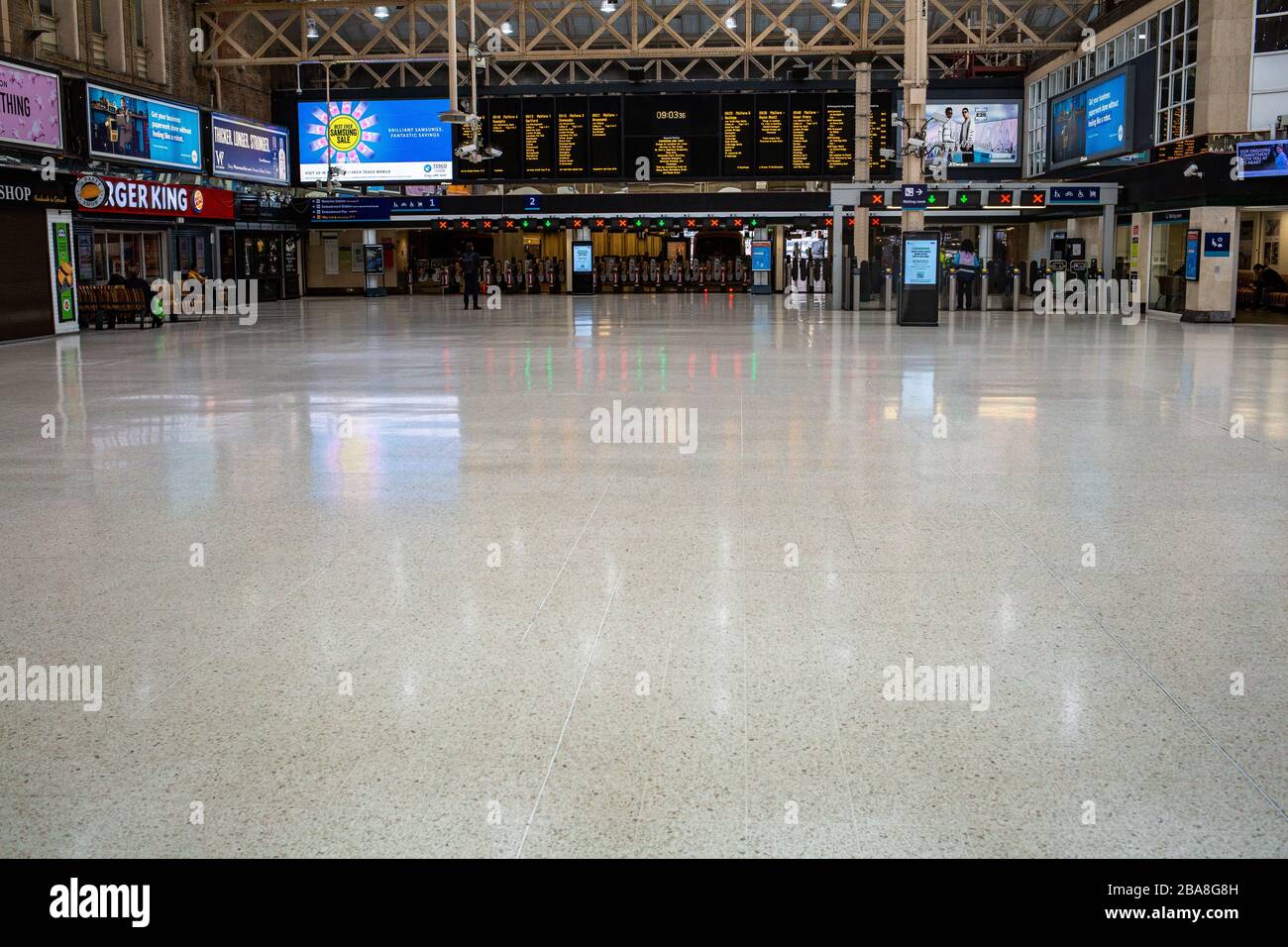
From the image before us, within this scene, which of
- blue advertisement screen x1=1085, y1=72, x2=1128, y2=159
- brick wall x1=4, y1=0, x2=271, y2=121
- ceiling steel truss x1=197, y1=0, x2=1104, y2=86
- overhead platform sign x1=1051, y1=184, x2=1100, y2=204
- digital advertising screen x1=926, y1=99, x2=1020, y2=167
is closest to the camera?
brick wall x1=4, y1=0, x2=271, y2=121

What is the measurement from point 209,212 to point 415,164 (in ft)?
33.4

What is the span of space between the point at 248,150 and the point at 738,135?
14226mm

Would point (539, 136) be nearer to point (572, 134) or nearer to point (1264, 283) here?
point (572, 134)

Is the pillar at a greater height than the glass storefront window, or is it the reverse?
the pillar

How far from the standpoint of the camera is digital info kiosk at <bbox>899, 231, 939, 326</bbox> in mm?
25516

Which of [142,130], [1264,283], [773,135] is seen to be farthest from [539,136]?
[1264,283]

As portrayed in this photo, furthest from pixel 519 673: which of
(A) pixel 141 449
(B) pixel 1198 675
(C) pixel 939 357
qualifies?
(C) pixel 939 357

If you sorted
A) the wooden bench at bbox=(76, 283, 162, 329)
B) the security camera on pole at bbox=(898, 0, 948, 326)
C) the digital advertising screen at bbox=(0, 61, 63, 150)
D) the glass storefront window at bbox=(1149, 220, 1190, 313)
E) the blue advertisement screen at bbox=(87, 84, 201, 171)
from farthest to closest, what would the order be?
the glass storefront window at bbox=(1149, 220, 1190, 313) → the wooden bench at bbox=(76, 283, 162, 329) → the blue advertisement screen at bbox=(87, 84, 201, 171) → the security camera on pole at bbox=(898, 0, 948, 326) → the digital advertising screen at bbox=(0, 61, 63, 150)

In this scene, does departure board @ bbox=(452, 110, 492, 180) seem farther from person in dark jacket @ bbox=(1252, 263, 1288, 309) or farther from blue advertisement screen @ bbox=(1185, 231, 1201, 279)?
person in dark jacket @ bbox=(1252, 263, 1288, 309)

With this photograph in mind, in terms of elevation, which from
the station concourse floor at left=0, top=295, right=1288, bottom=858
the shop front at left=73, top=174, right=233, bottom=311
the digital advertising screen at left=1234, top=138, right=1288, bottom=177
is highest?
the digital advertising screen at left=1234, top=138, right=1288, bottom=177

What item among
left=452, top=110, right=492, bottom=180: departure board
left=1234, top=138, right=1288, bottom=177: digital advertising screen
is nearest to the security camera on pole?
left=1234, top=138, right=1288, bottom=177: digital advertising screen

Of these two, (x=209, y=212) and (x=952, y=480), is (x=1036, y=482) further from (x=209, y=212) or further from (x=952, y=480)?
(x=209, y=212)

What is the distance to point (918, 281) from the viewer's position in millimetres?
25625

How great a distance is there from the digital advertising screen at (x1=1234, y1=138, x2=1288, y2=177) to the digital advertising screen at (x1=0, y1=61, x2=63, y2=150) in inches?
892
